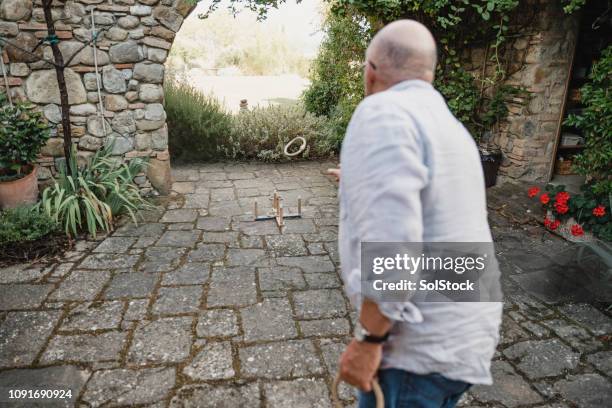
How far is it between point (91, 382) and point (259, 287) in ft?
3.85

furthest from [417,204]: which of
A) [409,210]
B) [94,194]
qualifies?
[94,194]

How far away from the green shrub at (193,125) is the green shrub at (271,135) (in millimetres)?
189

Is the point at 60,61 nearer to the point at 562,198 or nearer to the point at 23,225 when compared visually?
the point at 23,225

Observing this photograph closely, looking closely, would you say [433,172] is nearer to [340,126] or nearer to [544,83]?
[544,83]

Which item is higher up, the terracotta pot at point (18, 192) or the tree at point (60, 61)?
the tree at point (60, 61)

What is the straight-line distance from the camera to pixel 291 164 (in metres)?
6.34

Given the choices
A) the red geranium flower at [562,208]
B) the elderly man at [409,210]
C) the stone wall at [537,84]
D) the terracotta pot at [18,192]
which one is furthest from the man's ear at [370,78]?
the stone wall at [537,84]

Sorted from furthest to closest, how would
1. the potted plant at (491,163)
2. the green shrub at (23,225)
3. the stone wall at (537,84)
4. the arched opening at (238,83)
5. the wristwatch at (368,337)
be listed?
1. the arched opening at (238,83)
2. the potted plant at (491,163)
3. the stone wall at (537,84)
4. the green shrub at (23,225)
5. the wristwatch at (368,337)

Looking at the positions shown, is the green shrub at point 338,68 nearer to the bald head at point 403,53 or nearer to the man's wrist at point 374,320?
the bald head at point 403,53

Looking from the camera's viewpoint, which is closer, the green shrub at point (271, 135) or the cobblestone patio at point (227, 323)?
the cobblestone patio at point (227, 323)

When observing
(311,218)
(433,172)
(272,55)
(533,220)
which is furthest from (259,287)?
(272,55)

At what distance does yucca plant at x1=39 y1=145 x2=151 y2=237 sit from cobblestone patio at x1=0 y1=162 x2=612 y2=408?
0.87 ft

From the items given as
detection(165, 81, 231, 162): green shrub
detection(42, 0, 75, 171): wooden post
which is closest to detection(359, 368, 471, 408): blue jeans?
detection(42, 0, 75, 171): wooden post

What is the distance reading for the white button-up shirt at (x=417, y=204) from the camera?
90 cm
